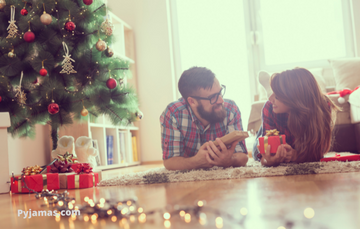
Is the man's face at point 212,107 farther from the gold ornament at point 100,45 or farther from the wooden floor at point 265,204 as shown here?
the gold ornament at point 100,45

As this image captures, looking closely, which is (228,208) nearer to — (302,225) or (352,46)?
(302,225)

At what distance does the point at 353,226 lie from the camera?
487mm

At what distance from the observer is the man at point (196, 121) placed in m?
1.56

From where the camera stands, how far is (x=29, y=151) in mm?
2719

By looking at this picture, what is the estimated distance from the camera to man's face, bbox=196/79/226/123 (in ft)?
5.13

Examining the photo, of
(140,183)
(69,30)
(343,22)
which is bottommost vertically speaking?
(140,183)

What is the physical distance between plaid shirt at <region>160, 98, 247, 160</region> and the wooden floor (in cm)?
53

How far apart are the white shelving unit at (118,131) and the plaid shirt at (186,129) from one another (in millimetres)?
1063

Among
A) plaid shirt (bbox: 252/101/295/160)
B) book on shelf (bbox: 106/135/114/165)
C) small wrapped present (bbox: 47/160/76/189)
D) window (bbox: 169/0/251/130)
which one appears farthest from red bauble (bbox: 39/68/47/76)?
window (bbox: 169/0/251/130)

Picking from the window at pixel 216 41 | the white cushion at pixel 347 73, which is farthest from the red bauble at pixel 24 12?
the white cushion at pixel 347 73

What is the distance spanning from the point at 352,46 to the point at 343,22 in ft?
0.93

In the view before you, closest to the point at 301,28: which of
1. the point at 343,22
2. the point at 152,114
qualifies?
the point at 343,22

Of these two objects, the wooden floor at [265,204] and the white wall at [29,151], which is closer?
the wooden floor at [265,204]

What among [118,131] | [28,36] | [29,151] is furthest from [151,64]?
[28,36]
